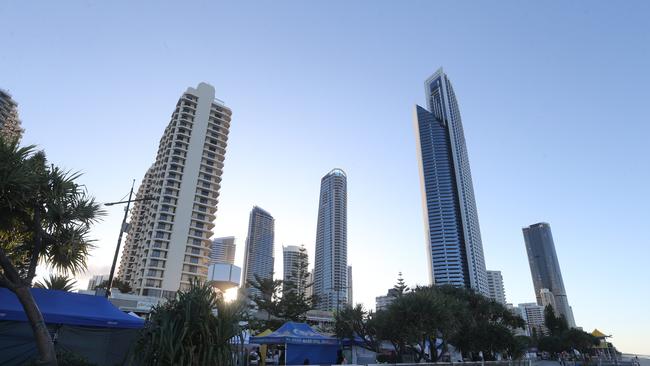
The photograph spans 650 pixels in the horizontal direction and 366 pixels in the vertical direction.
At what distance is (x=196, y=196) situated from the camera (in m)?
88.7

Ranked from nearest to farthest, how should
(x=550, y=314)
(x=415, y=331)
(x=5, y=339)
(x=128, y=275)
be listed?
(x=5, y=339), (x=415, y=331), (x=128, y=275), (x=550, y=314)

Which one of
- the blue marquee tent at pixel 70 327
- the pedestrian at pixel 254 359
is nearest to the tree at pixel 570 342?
the pedestrian at pixel 254 359

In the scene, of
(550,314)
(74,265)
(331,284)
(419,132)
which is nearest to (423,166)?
(419,132)

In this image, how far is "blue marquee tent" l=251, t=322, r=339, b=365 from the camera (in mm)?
19109

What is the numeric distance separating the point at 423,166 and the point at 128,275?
424ft

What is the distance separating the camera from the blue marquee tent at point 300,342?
19.1 m

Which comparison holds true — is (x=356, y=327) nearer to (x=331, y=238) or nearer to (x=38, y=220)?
(x=38, y=220)

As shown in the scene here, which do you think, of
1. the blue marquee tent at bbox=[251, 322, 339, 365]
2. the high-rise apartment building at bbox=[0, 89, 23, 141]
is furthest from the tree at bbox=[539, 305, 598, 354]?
the high-rise apartment building at bbox=[0, 89, 23, 141]

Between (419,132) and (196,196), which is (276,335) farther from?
(419,132)

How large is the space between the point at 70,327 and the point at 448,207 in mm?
165944

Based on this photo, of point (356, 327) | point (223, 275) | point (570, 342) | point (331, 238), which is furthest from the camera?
point (331, 238)

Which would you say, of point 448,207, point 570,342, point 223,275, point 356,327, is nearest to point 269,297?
point 223,275

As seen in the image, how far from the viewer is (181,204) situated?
84.9 m

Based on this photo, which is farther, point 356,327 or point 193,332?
point 356,327
